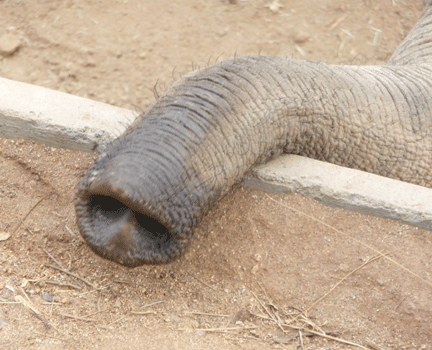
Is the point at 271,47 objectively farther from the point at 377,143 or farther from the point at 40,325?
the point at 40,325

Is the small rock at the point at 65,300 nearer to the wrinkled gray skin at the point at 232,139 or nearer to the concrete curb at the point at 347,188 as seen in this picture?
the wrinkled gray skin at the point at 232,139

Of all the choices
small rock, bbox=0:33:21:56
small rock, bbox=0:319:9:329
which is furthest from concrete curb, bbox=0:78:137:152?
small rock, bbox=0:33:21:56

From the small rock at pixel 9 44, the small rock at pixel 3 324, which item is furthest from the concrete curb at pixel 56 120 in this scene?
the small rock at pixel 9 44

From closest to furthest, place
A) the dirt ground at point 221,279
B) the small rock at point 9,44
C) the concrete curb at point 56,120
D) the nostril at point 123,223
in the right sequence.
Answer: the nostril at point 123,223
the dirt ground at point 221,279
the concrete curb at point 56,120
the small rock at point 9,44

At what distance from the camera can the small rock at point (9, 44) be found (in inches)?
178

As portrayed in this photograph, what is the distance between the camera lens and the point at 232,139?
95.8 inches

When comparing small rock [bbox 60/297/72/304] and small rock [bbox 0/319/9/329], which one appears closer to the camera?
small rock [bbox 0/319/9/329]

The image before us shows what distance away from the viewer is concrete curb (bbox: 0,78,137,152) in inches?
115

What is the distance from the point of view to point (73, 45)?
186 inches

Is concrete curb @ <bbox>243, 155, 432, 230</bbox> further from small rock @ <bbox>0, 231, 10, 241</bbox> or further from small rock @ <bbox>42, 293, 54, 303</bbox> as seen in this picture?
small rock @ <bbox>0, 231, 10, 241</bbox>

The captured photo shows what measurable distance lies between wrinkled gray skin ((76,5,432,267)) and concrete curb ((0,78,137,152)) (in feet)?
1.97

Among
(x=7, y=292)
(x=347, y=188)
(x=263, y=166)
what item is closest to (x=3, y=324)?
(x=7, y=292)

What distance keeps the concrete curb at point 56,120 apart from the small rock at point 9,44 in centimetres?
164

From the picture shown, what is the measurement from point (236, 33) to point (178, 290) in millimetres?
3309
